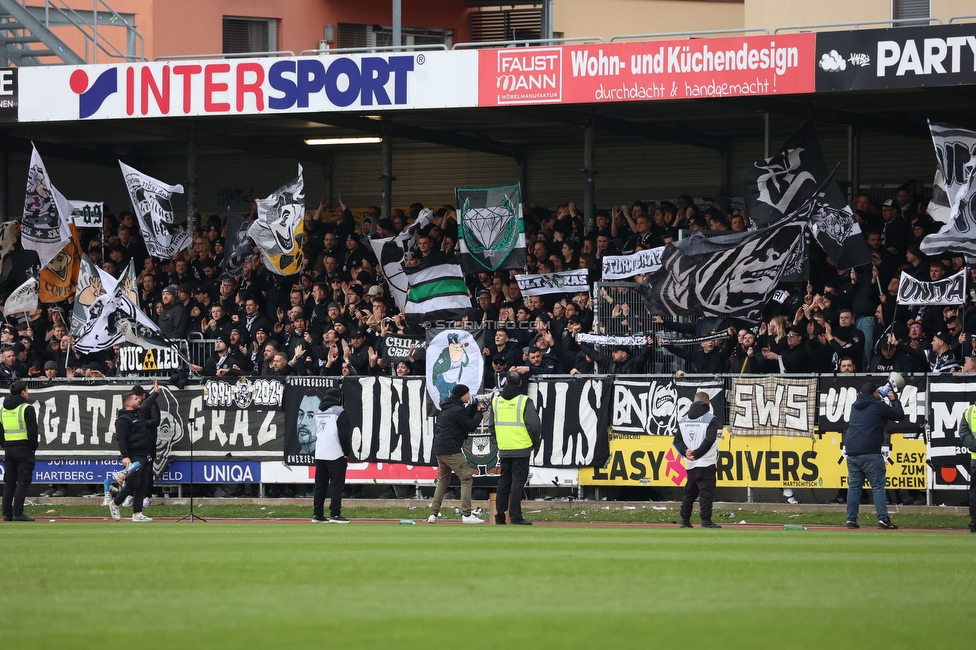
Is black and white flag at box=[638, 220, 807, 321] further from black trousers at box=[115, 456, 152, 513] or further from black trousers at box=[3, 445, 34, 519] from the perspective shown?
black trousers at box=[3, 445, 34, 519]

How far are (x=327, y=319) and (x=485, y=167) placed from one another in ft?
33.5

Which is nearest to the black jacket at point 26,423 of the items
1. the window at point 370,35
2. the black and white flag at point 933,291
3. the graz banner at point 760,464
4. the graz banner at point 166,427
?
the graz banner at point 166,427

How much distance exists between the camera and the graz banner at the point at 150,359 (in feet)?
84.6

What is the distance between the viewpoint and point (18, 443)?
856 inches

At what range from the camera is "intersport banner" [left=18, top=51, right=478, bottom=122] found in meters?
26.1

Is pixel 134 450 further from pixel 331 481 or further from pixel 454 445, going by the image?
pixel 454 445

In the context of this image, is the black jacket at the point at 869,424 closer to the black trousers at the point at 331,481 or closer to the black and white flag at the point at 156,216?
the black trousers at the point at 331,481

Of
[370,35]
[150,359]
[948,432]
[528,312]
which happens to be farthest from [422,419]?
[370,35]

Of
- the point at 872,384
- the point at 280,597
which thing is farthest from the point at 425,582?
the point at 872,384

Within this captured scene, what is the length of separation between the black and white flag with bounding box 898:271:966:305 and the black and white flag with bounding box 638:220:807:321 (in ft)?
6.21

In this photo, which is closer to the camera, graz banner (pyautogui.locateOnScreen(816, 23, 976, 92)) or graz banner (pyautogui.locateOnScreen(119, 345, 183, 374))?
graz banner (pyautogui.locateOnScreen(816, 23, 976, 92))

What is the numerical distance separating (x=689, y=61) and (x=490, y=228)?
179 inches

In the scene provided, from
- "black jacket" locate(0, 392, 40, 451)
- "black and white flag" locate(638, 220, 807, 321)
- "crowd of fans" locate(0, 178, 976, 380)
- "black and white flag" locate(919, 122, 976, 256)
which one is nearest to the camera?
"black and white flag" locate(919, 122, 976, 256)

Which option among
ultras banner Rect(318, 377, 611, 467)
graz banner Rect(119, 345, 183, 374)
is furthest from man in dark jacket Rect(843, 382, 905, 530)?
graz banner Rect(119, 345, 183, 374)
